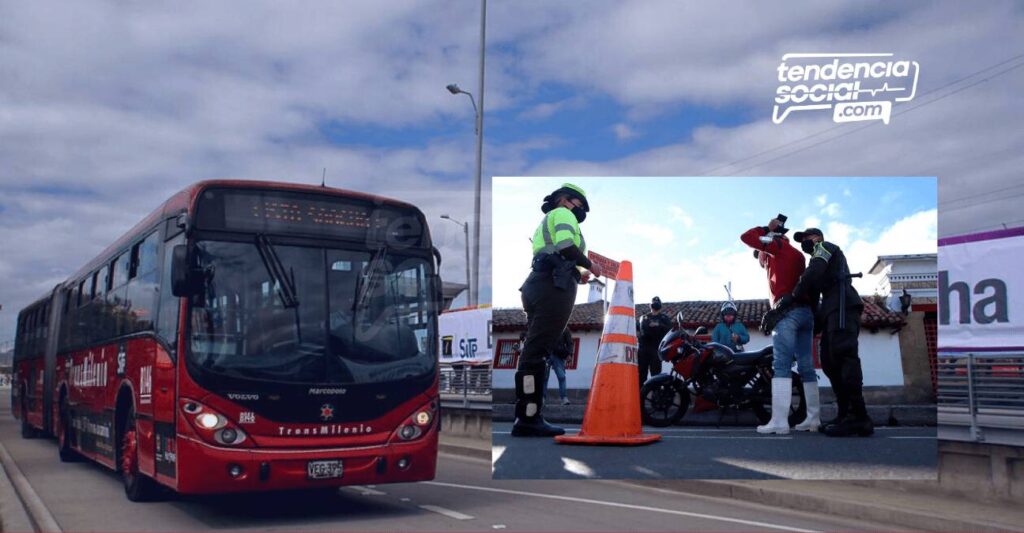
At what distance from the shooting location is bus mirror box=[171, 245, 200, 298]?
8.49 m

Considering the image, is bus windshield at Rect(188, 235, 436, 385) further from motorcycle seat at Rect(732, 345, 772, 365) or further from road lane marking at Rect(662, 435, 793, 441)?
motorcycle seat at Rect(732, 345, 772, 365)

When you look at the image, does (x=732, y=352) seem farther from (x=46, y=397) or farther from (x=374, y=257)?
(x=46, y=397)

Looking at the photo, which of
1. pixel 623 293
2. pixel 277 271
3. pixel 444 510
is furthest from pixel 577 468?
pixel 277 271

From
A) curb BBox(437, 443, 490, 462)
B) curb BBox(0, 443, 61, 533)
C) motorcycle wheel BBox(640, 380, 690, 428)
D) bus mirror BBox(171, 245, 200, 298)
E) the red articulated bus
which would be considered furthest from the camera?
curb BBox(437, 443, 490, 462)

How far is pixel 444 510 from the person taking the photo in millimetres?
9469

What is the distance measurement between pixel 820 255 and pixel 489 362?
2428 millimetres

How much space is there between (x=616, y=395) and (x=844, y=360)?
61.5 inches

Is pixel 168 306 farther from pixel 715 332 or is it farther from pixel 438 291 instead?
pixel 715 332

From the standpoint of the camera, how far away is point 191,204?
29.2 ft

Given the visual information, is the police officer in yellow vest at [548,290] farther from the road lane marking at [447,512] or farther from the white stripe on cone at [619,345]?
the road lane marking at [447,512]

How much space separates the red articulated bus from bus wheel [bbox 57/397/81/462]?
5.58 m

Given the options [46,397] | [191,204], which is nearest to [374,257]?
[191,204]

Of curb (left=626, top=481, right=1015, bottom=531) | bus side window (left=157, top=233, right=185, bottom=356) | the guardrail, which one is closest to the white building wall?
curb (left=626, top=481, right=1015, bottom=531)

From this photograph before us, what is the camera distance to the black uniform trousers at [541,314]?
712 cm
